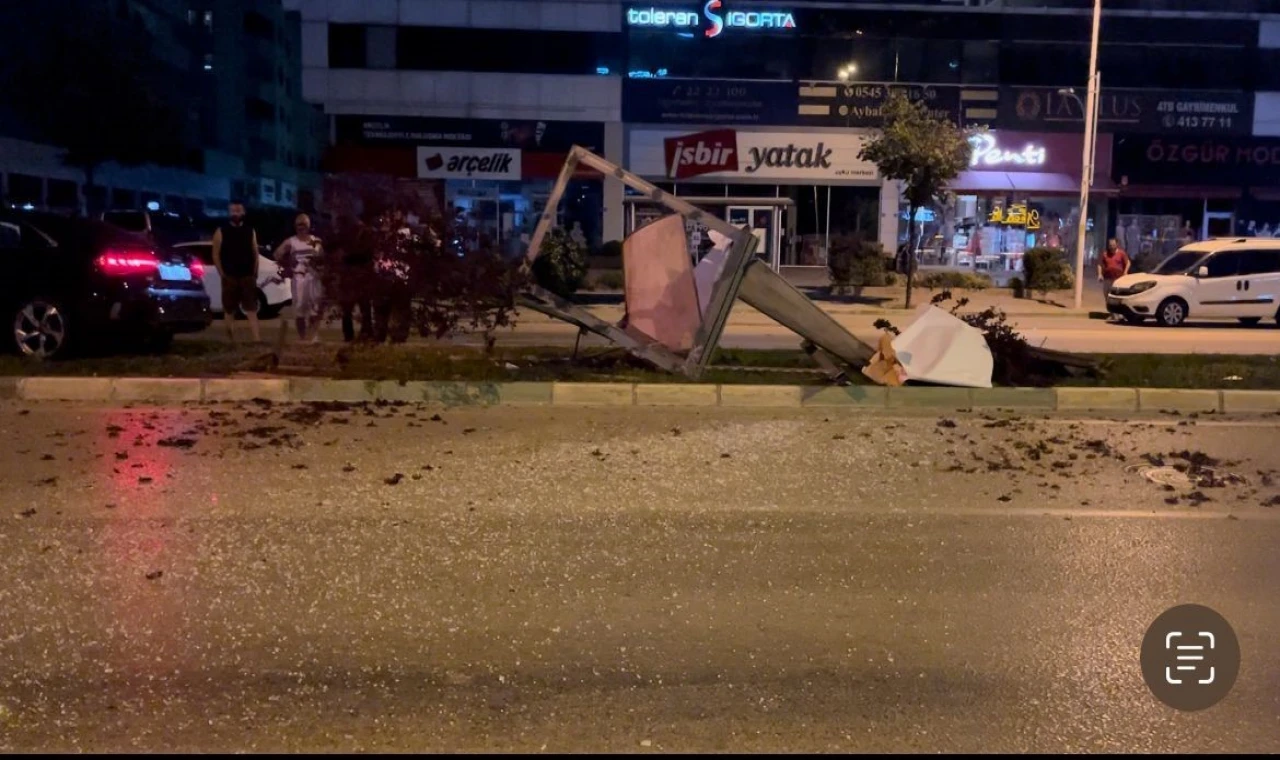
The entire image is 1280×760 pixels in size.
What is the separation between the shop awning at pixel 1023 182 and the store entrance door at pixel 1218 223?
12.8 ft

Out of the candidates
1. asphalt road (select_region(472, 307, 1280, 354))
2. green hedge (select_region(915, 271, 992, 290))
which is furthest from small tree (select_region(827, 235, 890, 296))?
asphalt road (select_region(472, 307, 1280, 354))

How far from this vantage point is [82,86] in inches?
1196

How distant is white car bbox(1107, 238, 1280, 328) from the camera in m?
20.8

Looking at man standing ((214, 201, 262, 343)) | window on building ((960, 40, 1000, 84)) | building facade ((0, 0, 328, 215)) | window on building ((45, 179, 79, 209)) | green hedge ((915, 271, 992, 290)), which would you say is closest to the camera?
man standing ((214, 201, 262, 343))

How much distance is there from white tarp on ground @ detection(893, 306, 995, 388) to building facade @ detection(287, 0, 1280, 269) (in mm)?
24300

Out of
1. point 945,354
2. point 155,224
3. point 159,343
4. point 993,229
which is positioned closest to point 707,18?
point 993,229

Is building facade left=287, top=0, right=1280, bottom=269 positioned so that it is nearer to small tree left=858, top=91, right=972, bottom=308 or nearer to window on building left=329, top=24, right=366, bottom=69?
window on building left=329, top=24, right=366, bottom=69

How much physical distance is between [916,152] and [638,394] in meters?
16.3

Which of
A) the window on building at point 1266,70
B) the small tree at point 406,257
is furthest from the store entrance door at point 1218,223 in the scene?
the small tree at point 406,257

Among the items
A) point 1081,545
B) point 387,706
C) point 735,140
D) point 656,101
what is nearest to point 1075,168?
point 735,140

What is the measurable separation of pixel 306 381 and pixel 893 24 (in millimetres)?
30281

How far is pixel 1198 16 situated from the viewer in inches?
1447

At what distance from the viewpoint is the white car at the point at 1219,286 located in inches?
819

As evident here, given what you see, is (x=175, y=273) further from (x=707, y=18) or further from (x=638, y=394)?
(x=707, y=18)
